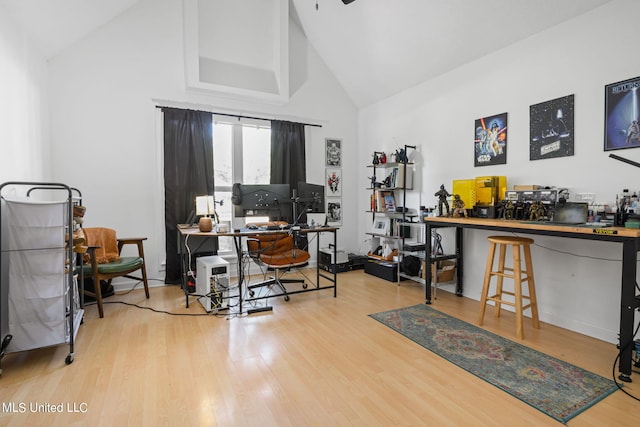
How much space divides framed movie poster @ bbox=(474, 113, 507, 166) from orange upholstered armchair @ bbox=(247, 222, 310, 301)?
2.23m

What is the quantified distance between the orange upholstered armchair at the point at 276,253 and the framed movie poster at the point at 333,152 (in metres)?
1.84

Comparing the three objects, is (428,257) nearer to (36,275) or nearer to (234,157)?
(234,157)

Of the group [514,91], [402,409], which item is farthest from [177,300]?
[514,91]

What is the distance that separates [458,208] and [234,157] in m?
3.01

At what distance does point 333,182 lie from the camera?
5.20m

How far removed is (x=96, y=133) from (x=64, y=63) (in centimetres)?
79

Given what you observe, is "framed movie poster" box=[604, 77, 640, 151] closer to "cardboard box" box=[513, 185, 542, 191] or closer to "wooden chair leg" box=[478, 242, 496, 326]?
"cardboard box" box=[513, 185, 542, 191]

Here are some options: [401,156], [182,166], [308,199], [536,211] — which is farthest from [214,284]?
[536,211]

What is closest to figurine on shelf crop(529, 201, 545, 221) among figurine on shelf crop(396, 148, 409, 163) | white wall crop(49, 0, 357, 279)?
figurine on shelf crop(396, 148, 409, 163)

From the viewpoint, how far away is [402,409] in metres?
1.71

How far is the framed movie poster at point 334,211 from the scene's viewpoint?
5180mm

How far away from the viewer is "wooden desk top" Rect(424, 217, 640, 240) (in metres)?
1.96

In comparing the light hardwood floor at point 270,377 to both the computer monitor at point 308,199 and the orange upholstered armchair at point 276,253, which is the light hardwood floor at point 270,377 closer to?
the orange upholstered armchair at point 276,253

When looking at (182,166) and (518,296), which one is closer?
(518,296)
